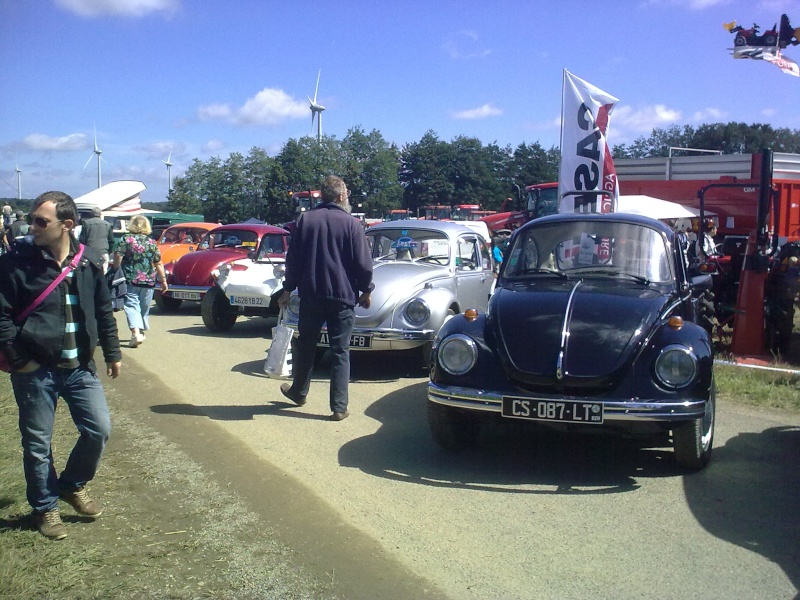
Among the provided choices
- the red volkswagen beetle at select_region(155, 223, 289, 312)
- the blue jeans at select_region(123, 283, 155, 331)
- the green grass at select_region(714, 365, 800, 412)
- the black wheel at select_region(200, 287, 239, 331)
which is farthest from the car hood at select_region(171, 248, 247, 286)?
the green grass at select_region(714, 365, 800, 412)

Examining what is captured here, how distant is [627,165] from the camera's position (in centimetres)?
2100

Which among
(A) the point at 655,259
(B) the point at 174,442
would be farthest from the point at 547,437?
(B) the point at 174,442

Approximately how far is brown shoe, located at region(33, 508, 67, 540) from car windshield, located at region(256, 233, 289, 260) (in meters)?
8.62

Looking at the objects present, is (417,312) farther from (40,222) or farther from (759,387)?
(40,222)

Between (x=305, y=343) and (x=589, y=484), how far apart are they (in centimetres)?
257

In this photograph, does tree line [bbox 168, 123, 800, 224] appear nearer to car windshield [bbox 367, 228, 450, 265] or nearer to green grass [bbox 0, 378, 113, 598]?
car windshield [bbox 367, 228, 450, 265]

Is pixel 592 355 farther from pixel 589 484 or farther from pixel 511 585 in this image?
pixel 511 585

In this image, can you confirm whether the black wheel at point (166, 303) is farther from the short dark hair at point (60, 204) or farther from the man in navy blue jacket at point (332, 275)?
the short dark hair at point (60, 204)

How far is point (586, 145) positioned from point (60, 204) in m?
7.78

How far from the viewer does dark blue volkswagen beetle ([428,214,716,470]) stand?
460cm

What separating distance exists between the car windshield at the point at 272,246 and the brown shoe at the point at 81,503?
8.41 meters

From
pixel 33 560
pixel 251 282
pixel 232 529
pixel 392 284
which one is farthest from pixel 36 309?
pixel 251 282

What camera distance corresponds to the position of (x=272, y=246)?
12703 millimetres

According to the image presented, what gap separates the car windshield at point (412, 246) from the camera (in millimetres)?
9156
